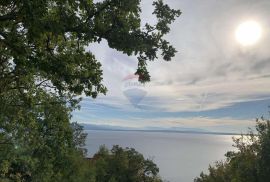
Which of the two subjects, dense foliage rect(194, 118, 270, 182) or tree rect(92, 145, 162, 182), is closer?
dense foliage rect(194, 118, 270, 182)

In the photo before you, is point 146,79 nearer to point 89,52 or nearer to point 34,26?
point 89,52

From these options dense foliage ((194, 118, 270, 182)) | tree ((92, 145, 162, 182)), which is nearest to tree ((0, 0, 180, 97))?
dense foliage ((194, 118, 270, 182))

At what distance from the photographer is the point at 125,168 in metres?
82.2

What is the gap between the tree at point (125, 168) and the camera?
269ft

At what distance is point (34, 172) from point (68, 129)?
28917 millimetres

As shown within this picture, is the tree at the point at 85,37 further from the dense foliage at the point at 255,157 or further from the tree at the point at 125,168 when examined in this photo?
the tree at the point at 125,168

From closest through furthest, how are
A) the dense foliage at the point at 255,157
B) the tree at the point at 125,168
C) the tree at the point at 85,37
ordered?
the tree at the point at 85,37 → the dense foliage at the point at 255,157 → the tree at the point at 125,168

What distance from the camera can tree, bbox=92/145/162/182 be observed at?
269 ft

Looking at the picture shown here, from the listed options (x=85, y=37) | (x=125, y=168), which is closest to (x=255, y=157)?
(x=85, y=37)

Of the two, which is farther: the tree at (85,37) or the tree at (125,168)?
the tree at (125,168)

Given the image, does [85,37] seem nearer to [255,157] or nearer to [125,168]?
[255,157]

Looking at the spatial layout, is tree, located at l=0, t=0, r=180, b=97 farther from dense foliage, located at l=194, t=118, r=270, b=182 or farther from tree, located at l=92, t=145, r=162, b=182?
tree, located at l=92, t=145, r=162, b=182

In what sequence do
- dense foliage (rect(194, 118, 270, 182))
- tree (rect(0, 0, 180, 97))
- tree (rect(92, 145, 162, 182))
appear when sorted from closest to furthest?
tree (rect(0, 0, 180, 97))
dense foliage (rect(194, 118, 270, 182))
tree (rect(92, 145, 162, 182))

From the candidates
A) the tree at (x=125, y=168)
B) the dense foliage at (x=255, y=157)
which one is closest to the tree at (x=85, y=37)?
the dense foliage at (x=255, y=157)
